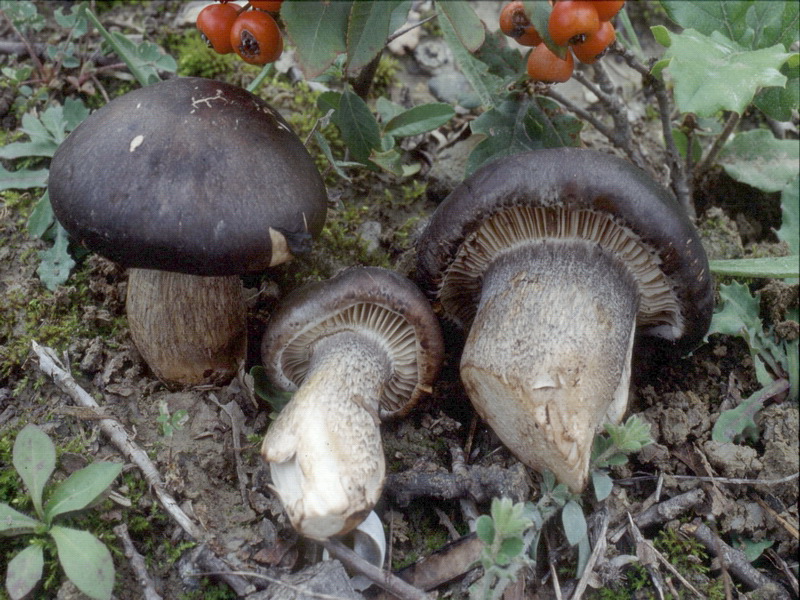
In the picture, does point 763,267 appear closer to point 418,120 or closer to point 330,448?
point 418,120

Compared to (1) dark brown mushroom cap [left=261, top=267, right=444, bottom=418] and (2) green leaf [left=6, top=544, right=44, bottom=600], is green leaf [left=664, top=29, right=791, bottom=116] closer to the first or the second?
(1) dark brown mushroom cap [left=261, top=267, right=444, bottom=418]

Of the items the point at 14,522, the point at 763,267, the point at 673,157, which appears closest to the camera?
the point at 14,522

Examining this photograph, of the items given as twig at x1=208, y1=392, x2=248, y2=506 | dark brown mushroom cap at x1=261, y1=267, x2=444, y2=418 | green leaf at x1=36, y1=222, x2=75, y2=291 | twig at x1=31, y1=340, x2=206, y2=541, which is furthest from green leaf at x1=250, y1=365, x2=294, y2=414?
green leaf at x1=36, y1=222, x2=75, y2=291

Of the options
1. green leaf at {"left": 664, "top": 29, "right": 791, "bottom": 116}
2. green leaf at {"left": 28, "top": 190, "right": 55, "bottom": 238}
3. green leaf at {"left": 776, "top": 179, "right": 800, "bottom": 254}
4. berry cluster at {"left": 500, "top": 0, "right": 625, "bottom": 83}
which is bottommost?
green leaf at {"left": 776, "top": 179, "right": 800, "bottom": 254}

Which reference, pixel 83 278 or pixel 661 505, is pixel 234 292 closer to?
pixel 83 278

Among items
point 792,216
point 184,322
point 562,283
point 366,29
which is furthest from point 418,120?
point 792,216

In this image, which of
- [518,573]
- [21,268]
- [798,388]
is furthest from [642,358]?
[21,268]
